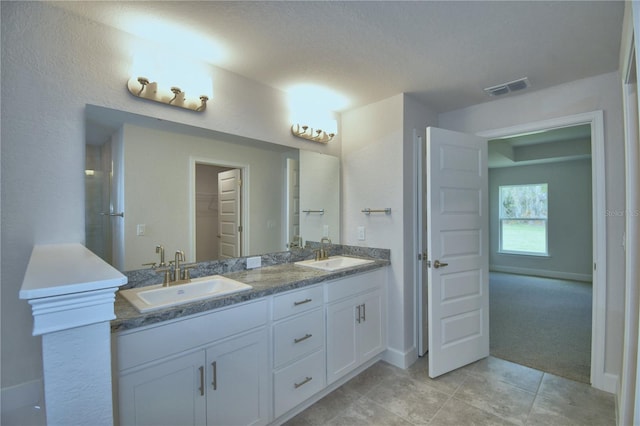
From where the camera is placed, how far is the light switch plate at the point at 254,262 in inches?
86.8

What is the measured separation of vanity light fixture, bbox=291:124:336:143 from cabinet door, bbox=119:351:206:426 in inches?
72.9

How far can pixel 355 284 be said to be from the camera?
2.30 metres

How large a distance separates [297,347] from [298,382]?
0.22 metres

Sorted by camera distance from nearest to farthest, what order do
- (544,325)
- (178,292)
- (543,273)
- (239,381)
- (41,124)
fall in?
(41,124) → (239,381) → (178,292) → (544,325) → (543,273)

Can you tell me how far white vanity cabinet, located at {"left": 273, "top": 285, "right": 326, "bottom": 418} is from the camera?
5.72 feet

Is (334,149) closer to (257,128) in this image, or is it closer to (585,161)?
(257,128)

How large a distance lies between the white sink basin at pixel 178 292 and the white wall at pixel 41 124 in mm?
435

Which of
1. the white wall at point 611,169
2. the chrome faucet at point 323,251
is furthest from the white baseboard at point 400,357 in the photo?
the white wall at point 611,169

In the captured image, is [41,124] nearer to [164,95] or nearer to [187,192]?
[164,95]

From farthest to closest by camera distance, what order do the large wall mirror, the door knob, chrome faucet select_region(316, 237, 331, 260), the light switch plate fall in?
chrome faucet select_region(316, 237, 331, 260)
the door knob
the light switch plate
the large wall mirror

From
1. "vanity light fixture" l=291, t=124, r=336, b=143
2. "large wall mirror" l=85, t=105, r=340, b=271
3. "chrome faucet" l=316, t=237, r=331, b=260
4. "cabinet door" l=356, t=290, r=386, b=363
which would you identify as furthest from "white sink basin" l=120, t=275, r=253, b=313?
"vanity light fixture" l=291, t=124, r=336, b=143

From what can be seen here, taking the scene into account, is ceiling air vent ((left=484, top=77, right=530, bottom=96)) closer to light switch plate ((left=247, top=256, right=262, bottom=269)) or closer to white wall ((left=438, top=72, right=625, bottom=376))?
white wall ((left=438, top=72, right=625, bottom=376))

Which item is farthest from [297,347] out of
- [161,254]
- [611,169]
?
[611,169]

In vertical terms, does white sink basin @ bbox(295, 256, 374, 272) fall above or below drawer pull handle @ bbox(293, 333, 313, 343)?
above
